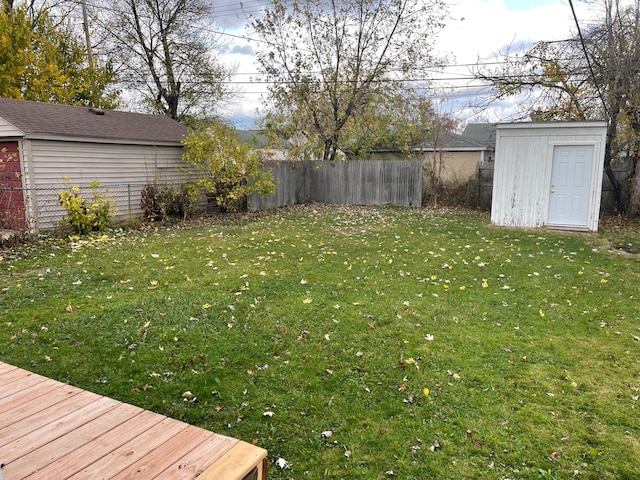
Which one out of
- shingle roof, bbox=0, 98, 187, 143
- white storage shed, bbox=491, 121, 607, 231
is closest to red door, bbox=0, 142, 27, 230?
shingle roof, bbox=0, 98, 187, 143

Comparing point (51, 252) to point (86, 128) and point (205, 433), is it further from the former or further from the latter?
point (205, 433)

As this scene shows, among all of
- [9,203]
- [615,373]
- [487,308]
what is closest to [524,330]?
[487,308]

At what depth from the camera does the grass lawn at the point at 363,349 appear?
8.28 ft

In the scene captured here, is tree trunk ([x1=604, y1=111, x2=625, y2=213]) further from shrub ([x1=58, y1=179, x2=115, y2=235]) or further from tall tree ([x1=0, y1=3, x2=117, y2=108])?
tall tree ([x1=0, y1=3, x2=117, y2=108])

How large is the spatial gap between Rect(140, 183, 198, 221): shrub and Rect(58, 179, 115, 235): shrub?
1.30m

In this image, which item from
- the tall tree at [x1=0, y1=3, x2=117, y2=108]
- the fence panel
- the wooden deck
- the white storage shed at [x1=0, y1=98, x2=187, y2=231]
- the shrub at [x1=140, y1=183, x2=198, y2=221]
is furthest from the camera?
the tall tree at [x1=0, y1=3, x2=117, y2=108]

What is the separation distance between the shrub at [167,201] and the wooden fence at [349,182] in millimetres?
2814

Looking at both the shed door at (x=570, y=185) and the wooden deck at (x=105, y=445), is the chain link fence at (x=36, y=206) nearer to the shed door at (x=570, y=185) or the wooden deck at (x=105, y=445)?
the wooden deck at (x=105, y=445)

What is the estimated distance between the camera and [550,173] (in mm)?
9719

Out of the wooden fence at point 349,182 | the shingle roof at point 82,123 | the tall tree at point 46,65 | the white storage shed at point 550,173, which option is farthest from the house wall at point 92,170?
the white storage shed at point 550,173

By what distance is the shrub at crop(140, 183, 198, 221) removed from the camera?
10711mm

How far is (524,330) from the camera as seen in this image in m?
4.15

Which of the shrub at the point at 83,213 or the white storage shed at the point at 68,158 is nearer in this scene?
the shrub at the point at 83,213

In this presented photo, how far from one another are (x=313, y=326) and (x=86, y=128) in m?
9.03
